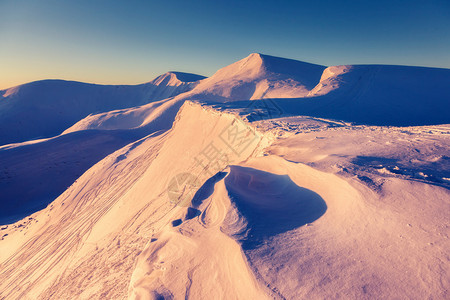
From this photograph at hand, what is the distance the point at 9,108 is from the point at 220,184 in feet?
140

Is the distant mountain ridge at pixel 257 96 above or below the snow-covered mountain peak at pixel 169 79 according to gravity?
below

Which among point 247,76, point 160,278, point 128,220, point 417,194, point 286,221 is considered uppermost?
point 247,76

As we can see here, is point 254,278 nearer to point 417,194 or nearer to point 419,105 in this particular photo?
point 417,194

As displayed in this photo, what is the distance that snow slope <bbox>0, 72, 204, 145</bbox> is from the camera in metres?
30.8

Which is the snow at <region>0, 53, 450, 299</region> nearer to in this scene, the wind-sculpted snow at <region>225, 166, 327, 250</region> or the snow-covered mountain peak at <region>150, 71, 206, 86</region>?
the wind-sculpted snow at <region>225, 166, 327, 250</region>

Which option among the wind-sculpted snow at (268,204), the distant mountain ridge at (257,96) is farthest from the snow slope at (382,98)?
the wind-sculpted snow at (268,204)

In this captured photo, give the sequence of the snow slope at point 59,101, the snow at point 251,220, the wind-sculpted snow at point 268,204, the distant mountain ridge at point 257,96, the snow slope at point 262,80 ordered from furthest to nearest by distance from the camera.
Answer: the snow slope at point 59,101, the snow slope at point 262,80, the distant mountain ridge at point 257,96, the wind-sculpted snow at point 268,204, the snow at point 251,220

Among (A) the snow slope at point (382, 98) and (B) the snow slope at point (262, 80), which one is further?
(B) the snow slope at point (262, 80)

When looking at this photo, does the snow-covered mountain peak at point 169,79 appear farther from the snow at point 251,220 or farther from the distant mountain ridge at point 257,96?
the snow at point 251,220

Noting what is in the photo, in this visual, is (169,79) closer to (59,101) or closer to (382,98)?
(59,101)

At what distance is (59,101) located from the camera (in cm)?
3812

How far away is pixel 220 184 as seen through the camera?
12.3 feet

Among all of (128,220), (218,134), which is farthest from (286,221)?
(218,134)

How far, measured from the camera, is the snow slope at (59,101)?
3077 centimetres
